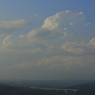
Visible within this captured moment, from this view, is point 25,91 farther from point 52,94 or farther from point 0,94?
point 0,94

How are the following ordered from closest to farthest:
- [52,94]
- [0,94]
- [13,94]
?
[0,94] → [13,94] → [52,94]

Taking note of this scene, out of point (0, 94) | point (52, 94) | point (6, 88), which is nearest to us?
point (0, 94)

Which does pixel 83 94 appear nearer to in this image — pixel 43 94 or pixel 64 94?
pixel 64 94

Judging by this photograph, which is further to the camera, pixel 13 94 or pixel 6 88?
pixel 6 88

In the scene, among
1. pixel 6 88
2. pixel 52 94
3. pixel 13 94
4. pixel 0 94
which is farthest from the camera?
pixel 6 88

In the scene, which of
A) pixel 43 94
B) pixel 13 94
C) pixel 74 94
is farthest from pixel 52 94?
pixel 13 94

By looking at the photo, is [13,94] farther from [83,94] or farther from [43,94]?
[83,94]

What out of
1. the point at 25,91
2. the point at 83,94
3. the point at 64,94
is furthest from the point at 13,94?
the point at 83,94

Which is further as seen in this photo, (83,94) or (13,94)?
(83,94)
